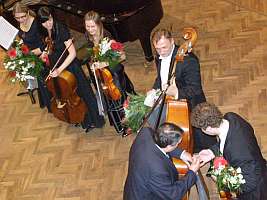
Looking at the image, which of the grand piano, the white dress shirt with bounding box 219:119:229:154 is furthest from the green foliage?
the grand piano

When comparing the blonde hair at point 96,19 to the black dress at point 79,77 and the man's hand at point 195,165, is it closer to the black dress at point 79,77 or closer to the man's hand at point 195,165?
the black dress at point 79,77

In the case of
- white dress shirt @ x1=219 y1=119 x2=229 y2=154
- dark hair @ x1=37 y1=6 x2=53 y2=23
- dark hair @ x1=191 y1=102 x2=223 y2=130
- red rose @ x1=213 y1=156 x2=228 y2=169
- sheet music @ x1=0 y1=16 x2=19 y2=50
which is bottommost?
red rose @ x1=213 y1=156 x2=228 y2=169

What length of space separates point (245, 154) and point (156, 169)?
637 millimetres

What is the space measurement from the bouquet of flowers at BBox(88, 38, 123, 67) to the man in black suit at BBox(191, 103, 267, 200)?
1.67m

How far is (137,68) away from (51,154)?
66.4 inches

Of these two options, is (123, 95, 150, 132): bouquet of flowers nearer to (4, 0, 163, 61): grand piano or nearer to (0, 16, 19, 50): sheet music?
(4, 0, 163, 61): grand piano

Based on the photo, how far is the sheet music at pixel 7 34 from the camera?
6020 millimetres

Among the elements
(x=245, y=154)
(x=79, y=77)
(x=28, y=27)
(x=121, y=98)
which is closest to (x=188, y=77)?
(x=245, y=154)

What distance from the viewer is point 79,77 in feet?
19.1

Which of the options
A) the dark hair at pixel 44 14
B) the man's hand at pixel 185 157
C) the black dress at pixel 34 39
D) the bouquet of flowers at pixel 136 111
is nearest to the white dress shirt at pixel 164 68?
the bouquet of flowers at pixel 136 111

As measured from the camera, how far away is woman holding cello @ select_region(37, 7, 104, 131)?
5.50 m

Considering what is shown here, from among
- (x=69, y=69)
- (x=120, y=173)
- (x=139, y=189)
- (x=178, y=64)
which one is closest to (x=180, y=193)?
(x=139, y=189)

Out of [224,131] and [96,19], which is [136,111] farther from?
[224,131]

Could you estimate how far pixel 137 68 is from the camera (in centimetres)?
699
